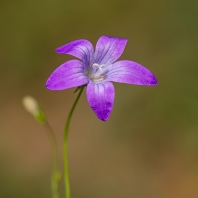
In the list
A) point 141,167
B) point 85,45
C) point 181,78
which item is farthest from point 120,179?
point 85,45

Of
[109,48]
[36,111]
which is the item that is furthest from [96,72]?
[36,111]

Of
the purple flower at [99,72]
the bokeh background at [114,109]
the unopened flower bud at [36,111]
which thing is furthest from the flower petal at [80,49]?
the bokeh background at [114,109]

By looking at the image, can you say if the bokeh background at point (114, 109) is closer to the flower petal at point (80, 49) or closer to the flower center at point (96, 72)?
the flower center at point (96, 72)

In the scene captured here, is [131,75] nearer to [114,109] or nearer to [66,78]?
[66,78]

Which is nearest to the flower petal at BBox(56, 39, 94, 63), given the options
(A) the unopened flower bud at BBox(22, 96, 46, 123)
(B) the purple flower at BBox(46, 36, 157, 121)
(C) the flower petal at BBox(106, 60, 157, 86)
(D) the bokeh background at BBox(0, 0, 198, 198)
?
(B) the purple flower at BBox(46, 36, 157, 121)

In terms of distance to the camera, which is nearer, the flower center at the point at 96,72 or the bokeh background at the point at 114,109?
the flower center at the point at 96,72
